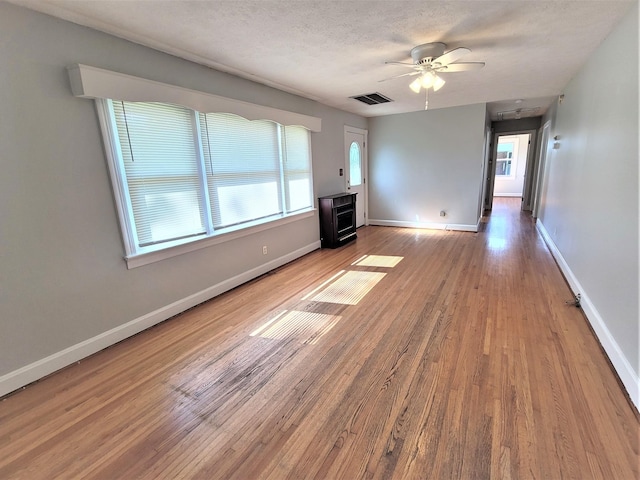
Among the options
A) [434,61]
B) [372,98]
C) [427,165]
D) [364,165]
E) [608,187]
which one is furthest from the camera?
[364,165]

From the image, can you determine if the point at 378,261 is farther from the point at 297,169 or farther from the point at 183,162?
the point at 183,162

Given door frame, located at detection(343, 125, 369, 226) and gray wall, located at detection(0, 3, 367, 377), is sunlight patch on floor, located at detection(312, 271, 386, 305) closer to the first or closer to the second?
gray wall, located at detection(0, 3, 367, 377)

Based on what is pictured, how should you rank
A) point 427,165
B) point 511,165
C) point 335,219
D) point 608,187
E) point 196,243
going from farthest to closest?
point 511,165 → point 427,165 → point 335,219 → point 196,243 → point 608,187

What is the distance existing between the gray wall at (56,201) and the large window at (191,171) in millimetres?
181

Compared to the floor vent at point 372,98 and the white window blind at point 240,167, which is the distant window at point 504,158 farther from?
the white window blind at point 240,167

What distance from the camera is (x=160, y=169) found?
8.88 feet

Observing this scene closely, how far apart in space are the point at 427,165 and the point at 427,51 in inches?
148

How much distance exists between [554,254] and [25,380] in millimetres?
5820

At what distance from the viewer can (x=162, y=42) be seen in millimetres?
2449

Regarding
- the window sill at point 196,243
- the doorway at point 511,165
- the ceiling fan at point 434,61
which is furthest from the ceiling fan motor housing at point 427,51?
the doorway at point 511,165

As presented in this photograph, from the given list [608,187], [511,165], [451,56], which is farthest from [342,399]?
[511,165]

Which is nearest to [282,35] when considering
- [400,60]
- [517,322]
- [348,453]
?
[400,60]

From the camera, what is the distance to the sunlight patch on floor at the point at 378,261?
169 inches

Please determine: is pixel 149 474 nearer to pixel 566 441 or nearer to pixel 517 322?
pixel 566 441
